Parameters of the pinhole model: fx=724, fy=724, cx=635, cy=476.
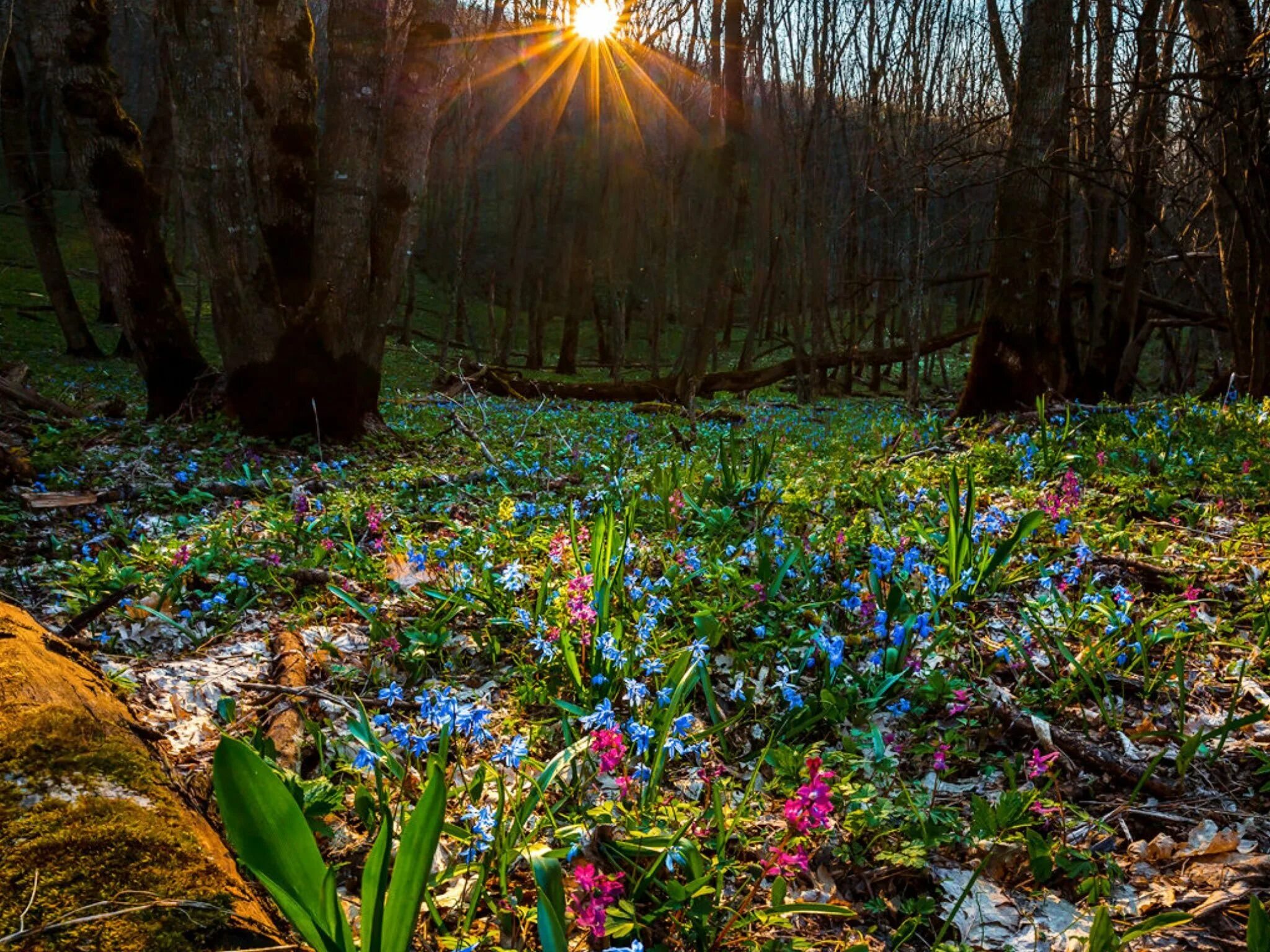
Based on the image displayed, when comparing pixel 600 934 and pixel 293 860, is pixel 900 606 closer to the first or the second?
pixel 600 934

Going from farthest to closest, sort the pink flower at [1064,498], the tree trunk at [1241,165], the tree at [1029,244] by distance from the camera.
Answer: the tree at [1029,244] < the tree trunk at [1241,165] < the pink flower at [1064,498]

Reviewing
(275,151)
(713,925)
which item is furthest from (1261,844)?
(275,151)

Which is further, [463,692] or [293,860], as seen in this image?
[463,692]

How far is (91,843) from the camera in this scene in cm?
104

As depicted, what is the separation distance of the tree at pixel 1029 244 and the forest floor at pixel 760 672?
2.08m

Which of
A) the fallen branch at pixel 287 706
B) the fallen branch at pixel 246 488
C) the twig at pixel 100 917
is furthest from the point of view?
the fallen branch at pixel 246 488

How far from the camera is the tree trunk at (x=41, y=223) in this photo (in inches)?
515

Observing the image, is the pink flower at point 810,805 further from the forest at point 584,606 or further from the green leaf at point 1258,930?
the green leaf at point 1258,930

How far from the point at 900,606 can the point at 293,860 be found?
2.08 meters

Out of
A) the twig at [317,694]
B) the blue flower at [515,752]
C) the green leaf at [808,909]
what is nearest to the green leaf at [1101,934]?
the green leaf at [808,909]

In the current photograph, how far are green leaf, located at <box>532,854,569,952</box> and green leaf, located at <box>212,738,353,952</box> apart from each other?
0.29 meters

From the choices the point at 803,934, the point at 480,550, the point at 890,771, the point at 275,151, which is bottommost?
the point at 803,934

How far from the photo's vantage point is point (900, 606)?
8.43ft

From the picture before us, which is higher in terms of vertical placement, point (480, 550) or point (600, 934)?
point (480, 550)
